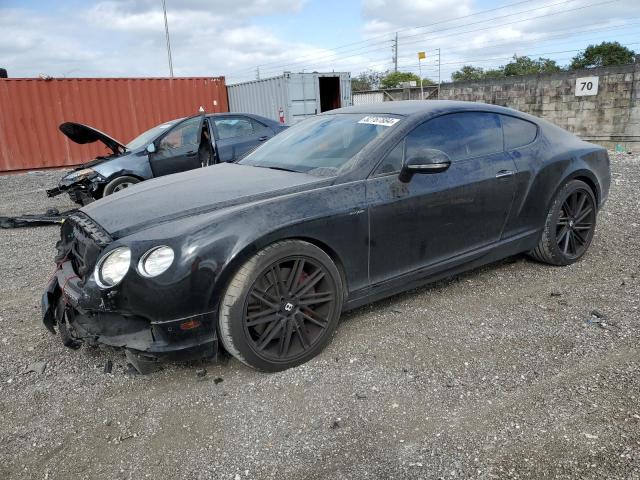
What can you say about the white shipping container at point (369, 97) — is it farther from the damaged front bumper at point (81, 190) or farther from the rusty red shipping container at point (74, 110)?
the damaged front bumper at point (81, 190)

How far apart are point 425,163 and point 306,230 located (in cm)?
88

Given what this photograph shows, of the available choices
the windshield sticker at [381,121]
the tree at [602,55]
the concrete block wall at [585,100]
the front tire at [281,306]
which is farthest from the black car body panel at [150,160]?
the tree at [602,55]

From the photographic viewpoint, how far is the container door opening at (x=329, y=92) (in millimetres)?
14742

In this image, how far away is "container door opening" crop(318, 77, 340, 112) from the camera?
48.4 ft

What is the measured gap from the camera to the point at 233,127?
797 centimetres

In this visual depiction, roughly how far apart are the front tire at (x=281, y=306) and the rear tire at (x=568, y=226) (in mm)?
2168

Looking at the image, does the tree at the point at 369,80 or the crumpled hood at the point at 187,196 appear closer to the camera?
the crumpled hood at the point at 187,196

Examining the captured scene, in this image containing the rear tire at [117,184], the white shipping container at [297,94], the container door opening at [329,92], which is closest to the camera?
the rear tire at [117,184]

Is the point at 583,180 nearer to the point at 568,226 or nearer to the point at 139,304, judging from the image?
the point at 568,226

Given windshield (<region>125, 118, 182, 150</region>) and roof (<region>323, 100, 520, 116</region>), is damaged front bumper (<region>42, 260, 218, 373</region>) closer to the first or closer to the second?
roof (<region>323, 100, 520, 116</region>)

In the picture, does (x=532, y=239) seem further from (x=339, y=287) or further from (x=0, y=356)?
(x=0, y=356)

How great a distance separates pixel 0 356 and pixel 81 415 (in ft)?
3.54

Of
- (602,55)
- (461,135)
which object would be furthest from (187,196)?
(602,55)

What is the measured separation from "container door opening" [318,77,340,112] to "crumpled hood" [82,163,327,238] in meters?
11.9
